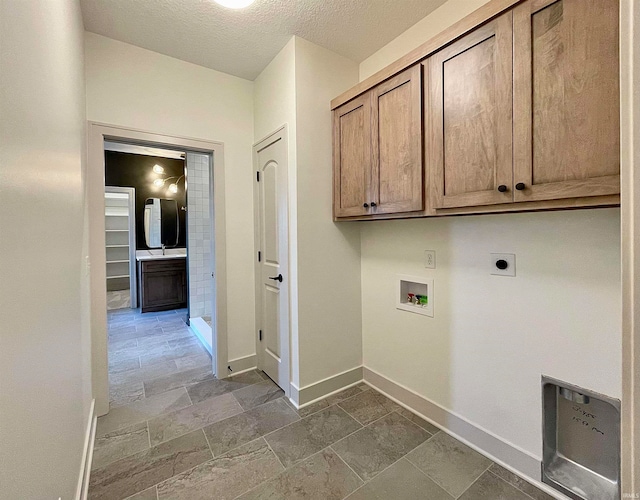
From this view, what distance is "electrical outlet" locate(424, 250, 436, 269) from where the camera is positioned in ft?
6.52

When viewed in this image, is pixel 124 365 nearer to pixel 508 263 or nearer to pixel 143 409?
pixel 143 409

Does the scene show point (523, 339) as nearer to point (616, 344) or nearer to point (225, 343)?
point (616, 344)

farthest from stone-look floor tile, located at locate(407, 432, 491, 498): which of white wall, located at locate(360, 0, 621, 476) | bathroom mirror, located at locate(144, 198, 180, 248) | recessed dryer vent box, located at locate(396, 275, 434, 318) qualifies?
bathroom mirror, located at locate(144, 198, 180, 248)

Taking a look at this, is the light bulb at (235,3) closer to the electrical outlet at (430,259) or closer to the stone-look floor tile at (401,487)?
the electrical outlet at (430,259)

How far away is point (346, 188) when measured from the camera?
88.2 inches

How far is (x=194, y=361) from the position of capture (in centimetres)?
305

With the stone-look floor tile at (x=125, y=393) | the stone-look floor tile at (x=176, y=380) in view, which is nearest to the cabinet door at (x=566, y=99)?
the stone-look floor tile at (x=176, y=380)

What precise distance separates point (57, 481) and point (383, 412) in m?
1.83

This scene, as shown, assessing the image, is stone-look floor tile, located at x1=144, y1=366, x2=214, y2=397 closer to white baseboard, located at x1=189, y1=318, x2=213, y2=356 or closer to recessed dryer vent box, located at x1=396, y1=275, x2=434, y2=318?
white baseboard, located at x1=189, y1=318, x2=213, y2=356

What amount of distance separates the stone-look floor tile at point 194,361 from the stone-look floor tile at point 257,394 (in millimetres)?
680

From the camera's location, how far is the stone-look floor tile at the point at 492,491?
1.44 metres

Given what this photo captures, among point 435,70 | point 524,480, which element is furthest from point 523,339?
point 435,70

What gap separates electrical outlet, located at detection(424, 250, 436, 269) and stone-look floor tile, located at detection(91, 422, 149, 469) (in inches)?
85.6

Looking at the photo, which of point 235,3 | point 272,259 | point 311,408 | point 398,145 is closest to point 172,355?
point 272,259
